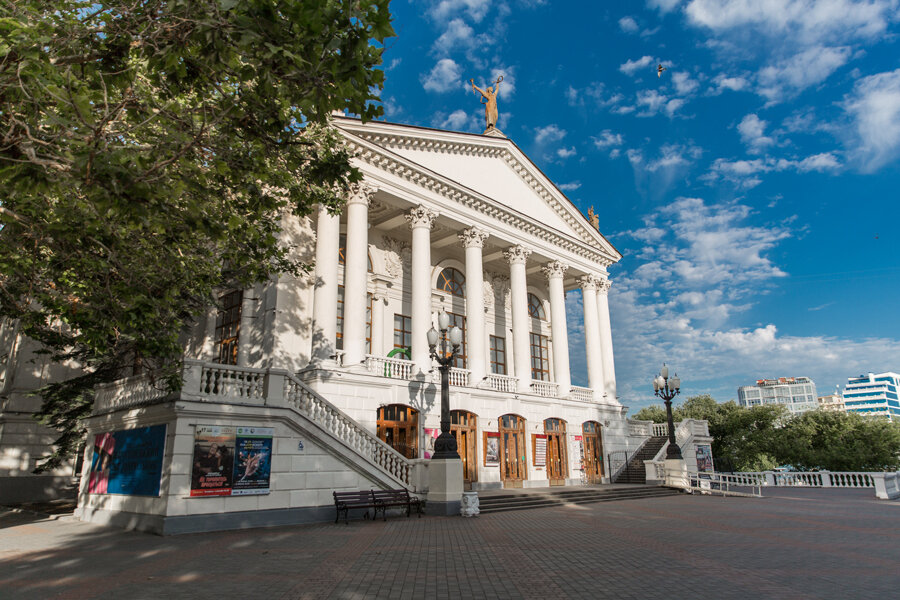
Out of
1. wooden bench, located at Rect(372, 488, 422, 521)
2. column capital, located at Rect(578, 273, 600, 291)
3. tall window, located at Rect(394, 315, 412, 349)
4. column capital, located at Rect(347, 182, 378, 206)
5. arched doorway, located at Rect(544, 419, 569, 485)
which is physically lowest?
wooden bench, located at Rect(372, 488, 422, 521)

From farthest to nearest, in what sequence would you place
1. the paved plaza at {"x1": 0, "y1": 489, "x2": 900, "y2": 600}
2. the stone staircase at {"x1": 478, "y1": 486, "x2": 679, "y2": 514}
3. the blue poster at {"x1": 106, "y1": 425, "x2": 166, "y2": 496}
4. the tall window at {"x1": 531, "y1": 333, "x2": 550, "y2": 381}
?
the tall window at {"x1": 531, "y1": 333, "x2": 550, "y2": 381} < the stone staircase at {"x1": 478, "y1": 486, "x2": 679, "y2": 514} < the blue poster at {"x1": 106, "y1": 425, "x2": 166, "y2": 496} < the paved plaza at {"x1": 0, "y1": 489, "x2": 900, "y2": 600}

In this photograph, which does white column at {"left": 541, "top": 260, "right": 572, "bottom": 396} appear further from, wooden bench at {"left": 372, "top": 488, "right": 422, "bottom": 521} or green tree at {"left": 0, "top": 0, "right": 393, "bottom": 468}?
green tree at {"left": 0, "top": 0, "right": 393, "bottom": 468}

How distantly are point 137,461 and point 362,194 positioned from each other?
12611mm

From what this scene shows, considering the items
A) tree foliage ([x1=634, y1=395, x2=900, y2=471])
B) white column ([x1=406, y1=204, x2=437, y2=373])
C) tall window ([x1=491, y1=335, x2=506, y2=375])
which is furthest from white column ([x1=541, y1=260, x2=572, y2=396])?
tree foliage ([x1=634, y1=395, x2=900, y2=471])

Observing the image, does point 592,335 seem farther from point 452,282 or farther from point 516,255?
point 452,282

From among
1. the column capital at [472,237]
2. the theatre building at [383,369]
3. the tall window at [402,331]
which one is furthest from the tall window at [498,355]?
the column capital at [472,237]

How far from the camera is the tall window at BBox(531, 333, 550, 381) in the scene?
31453mm

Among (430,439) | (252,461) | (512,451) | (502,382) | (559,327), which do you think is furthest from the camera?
(559,327)

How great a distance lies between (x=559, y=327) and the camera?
29.5m

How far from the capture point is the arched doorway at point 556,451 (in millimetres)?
26328

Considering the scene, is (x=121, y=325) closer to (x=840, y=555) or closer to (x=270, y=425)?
(x=270, y=425)

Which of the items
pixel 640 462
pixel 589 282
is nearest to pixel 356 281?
pixel 589 282

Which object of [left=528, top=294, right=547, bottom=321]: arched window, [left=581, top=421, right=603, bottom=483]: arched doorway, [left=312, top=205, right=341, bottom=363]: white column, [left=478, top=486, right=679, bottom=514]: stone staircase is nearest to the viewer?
[left=478, top=486, right=679, bottom=514]: stone staircase

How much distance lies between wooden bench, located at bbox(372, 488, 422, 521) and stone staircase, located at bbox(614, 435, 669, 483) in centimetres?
1582
